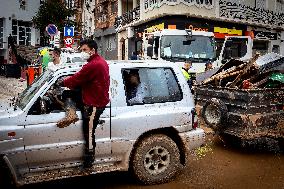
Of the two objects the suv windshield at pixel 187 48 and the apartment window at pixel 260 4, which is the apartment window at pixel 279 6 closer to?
the apartment window at pixel 260 4

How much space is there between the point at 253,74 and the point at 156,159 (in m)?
3.18

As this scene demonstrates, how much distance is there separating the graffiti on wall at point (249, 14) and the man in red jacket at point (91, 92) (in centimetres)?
2307

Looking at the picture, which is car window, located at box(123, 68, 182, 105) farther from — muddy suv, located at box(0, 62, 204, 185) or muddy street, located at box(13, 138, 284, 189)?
muddy street, located at box(13, 138, 284, 189)

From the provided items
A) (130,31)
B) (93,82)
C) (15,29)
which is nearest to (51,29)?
(93,82)

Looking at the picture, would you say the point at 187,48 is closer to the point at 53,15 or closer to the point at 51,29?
the point at 51,29

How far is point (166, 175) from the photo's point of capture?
17.6 ft

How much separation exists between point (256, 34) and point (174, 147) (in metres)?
26.8

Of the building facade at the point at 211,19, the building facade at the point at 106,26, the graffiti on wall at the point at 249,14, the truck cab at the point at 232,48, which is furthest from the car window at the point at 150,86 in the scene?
the building facade at the point at 106,26

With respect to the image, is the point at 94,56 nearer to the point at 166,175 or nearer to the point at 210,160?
the point at 166,175

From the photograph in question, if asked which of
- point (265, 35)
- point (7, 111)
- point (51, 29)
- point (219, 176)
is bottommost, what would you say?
point (219, 176)

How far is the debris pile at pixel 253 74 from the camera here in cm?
699

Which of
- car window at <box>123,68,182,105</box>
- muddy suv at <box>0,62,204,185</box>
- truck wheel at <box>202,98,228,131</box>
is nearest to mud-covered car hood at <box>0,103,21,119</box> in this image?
muddy suv at <box>0,62,204,185</box>

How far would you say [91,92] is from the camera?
4.86 meters

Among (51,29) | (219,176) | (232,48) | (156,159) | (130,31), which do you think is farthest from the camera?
(130,31)
